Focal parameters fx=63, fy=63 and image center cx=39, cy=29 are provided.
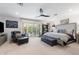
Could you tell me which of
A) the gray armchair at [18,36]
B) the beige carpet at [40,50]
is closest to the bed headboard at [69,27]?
the beige carpet at [40,50]

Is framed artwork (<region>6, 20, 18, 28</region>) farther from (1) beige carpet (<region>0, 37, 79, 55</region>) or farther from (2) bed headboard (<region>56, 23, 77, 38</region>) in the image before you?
(2) bed headboard (<region>56, 23, 77, 38</region>)

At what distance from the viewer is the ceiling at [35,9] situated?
156 centimetres

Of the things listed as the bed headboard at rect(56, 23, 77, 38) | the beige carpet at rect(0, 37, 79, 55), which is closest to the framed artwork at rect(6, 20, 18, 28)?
the beige carpet at rect(0, 37, 79, 55)

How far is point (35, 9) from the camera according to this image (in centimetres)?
165

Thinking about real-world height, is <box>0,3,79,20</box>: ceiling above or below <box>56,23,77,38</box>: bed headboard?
above

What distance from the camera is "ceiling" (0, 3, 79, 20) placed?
61.4 inches

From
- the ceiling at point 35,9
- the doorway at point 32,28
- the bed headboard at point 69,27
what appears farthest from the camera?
the doorway at point 32,28

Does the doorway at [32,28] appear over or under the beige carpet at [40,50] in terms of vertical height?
over

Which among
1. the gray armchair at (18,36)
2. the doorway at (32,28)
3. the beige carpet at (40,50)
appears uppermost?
the doorway at (32,28)

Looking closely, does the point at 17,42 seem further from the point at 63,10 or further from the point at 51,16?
the point at 63,10

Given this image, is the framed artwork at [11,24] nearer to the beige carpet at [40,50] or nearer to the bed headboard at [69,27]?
the beige carpet at [40,50]

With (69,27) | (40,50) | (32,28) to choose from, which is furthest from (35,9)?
(40,50)

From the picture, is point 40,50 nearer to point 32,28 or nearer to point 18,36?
point 32,28

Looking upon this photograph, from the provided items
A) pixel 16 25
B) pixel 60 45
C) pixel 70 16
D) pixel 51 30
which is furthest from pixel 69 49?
pixel 16 25
